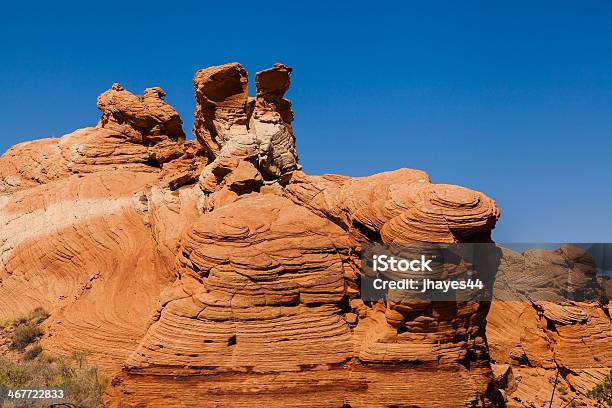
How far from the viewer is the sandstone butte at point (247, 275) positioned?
20.2 meters

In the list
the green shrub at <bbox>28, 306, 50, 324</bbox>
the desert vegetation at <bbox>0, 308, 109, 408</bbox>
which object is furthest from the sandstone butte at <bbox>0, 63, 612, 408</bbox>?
the desert vegetation at <bbox>0, 308, 109, 408</bbox>

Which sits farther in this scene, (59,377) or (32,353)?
(32,353)

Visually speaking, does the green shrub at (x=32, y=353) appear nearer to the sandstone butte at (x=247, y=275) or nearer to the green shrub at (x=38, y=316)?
the sandstone butte at (x=247, y=275)

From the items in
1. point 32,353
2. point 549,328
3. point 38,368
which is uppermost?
point 38,368

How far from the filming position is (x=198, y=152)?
37.6 metres

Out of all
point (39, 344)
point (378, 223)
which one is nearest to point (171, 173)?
point (39, 344)

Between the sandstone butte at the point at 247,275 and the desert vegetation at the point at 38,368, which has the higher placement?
the sandstone butte at the point at 247,275

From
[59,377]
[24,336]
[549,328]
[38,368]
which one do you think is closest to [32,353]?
[24,336]

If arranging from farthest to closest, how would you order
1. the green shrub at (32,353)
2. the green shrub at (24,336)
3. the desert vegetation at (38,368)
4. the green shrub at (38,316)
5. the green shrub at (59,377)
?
the green shrub at (38,316), the green shrub at (24,336), the green shrub at (32,353), the desert vegetation at (38,368), the green shrub at (59,377)

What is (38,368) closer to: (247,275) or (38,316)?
(38,316)

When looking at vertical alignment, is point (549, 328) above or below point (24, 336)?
below

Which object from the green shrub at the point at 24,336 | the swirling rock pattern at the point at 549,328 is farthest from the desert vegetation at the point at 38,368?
the swirling rock pattern at the point at 549,328

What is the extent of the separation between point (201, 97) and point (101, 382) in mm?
16796

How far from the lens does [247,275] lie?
21453 millimetres
